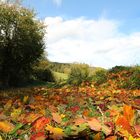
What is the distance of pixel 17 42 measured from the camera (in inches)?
1371

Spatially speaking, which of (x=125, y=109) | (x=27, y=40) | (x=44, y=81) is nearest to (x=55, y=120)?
(x=125, y=109)

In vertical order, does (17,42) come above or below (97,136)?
above

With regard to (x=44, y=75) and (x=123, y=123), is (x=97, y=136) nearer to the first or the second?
(x=123, y=123)

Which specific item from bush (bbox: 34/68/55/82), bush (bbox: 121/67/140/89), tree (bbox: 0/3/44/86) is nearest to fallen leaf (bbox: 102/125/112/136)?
bush (bbox: 121/67/140/89)

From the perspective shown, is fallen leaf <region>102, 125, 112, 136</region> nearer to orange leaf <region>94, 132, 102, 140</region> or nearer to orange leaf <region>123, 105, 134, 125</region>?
orange leaf <region>94, 132, 102, 140</region>

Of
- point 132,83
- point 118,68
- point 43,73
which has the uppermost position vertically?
point 118,68

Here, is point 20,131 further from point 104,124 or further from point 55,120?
point 104,124

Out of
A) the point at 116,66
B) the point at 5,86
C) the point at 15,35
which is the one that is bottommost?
the point at 5,86

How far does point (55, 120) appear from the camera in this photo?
8.36 ft

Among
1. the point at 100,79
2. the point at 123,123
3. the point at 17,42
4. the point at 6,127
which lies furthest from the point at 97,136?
the point at 17,42

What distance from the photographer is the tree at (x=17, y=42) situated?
34.8m

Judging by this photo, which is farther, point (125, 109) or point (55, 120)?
point (55, 120)

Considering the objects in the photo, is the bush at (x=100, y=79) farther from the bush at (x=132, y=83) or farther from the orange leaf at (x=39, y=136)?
the orange leaf at (x=39, y=136)

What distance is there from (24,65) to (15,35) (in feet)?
9.91
